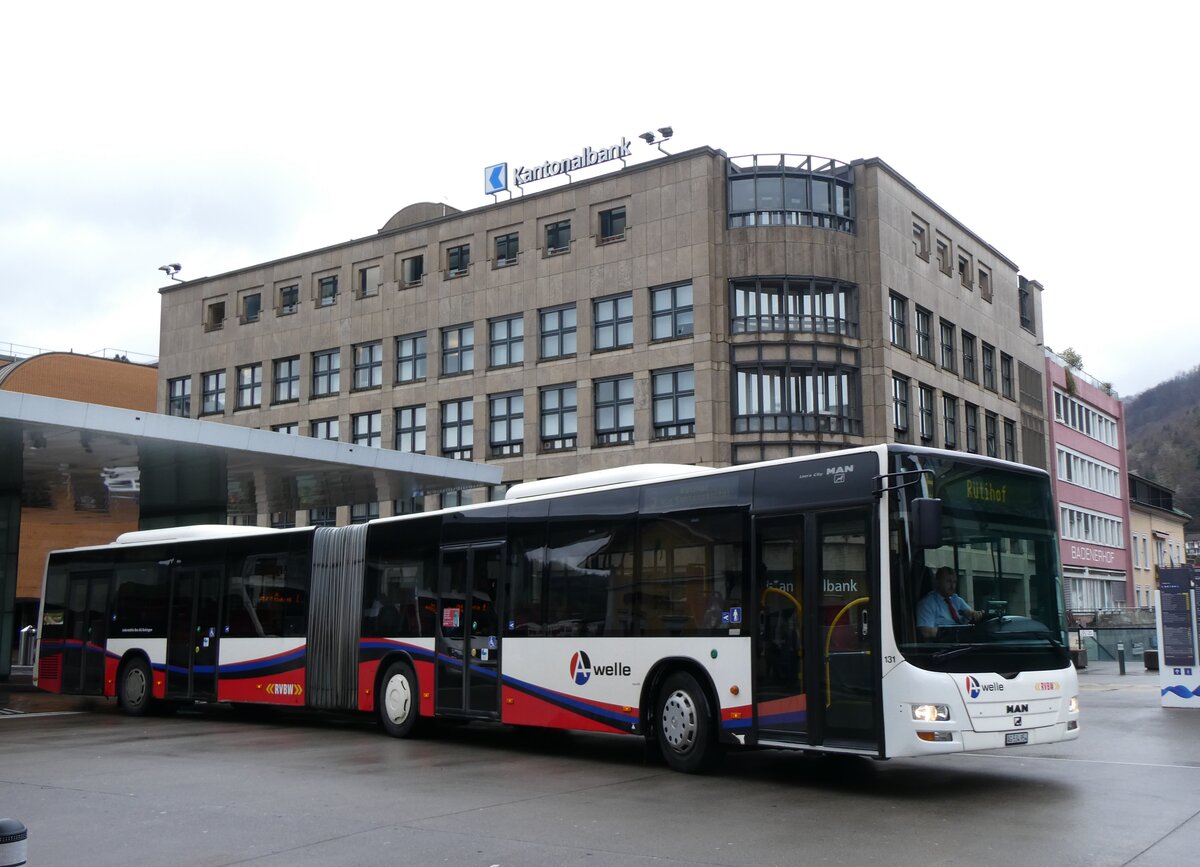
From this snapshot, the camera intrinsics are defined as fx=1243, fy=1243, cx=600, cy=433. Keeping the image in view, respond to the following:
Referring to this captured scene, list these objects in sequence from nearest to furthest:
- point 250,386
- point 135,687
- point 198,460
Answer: point 135,687 → point 198,460 → point 250,386

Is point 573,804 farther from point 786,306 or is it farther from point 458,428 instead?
point 458,428

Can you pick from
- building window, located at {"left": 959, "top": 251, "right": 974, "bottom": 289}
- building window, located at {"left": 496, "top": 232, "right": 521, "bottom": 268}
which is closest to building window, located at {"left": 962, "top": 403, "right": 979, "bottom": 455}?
building window, located at {"left": 959, "top": 251, "right": 974, "bottom": 289}

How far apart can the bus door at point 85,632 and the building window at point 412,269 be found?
29741 millimetres

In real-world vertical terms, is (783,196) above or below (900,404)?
above

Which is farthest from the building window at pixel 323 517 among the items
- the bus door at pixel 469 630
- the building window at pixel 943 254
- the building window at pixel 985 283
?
the bus door at pixel 469 630

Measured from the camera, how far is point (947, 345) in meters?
51.1

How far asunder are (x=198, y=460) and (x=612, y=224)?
23.2 metres

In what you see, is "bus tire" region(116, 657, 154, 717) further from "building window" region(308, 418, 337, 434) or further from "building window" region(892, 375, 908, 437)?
"building window" region(308, 418, 337, 434)

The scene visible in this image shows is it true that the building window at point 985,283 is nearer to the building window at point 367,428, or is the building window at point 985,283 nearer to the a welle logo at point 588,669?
the building window at point 367,428

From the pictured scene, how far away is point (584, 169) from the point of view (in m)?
48.2

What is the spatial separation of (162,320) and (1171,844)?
5897 cm

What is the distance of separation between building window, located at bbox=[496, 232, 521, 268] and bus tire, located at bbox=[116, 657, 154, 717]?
28899 millimetres

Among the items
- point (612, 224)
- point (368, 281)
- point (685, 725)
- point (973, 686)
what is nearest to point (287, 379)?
point (368, 281)

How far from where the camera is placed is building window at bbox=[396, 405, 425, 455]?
50656 millimetres
